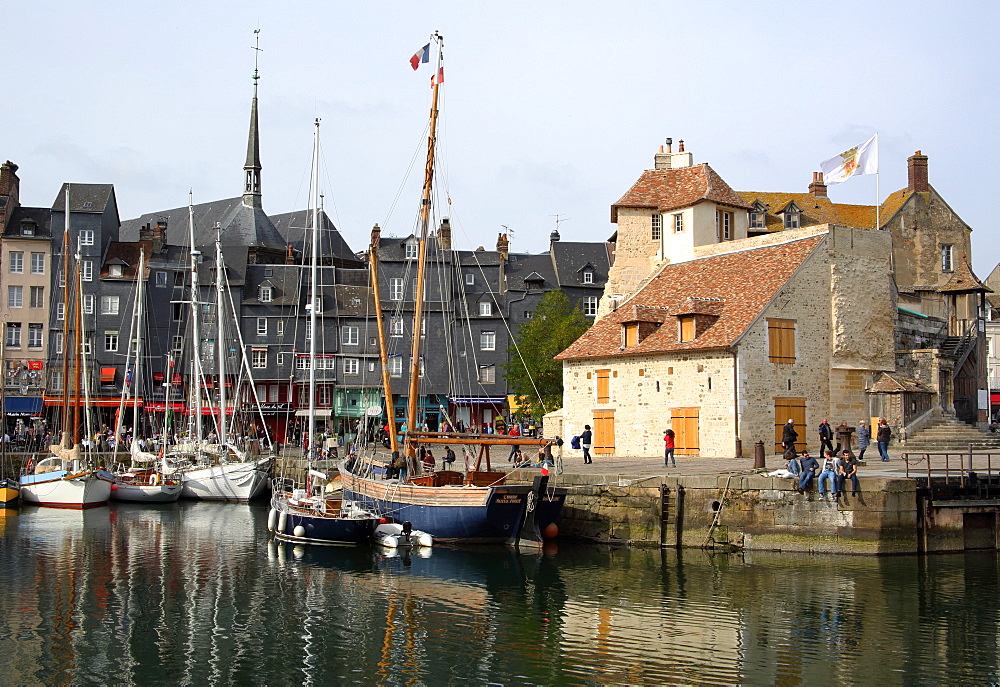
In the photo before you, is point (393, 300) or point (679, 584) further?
point (393, 300)

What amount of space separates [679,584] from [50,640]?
12803mm

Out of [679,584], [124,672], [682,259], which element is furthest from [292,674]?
[682,259]

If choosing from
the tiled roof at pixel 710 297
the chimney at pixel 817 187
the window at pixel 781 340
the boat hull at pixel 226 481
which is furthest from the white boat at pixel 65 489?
the chimney at pixel 817 187

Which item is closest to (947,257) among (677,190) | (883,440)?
(677,190)

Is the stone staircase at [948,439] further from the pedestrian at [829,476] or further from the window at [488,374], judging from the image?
the window at [488,374]

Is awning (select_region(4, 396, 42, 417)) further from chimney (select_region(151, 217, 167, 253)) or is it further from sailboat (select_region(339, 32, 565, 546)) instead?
sailboat (select_region(339, 32, 565, 546))

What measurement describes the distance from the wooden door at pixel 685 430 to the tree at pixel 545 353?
57.5ft

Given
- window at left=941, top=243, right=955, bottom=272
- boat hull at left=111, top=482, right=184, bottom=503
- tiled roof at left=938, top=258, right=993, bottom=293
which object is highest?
window at left=941, top=243, right=955, bottom=272

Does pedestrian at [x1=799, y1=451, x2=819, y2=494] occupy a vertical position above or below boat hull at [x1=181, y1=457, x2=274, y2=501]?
above

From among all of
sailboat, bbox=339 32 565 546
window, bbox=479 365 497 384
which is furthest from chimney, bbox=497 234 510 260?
sailboat, bbox=339 32 565 546

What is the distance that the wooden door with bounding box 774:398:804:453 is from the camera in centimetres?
3650

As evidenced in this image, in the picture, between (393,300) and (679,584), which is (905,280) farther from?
(679,584)

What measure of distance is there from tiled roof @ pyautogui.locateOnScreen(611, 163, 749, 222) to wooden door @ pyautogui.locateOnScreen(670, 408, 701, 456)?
12086 millimetres

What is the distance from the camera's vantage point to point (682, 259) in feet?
151
